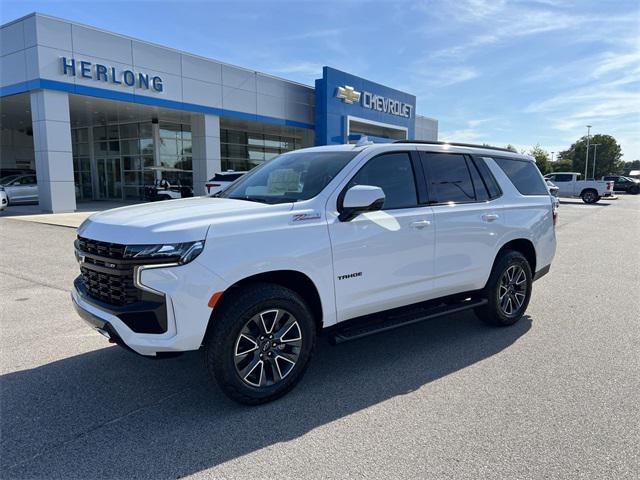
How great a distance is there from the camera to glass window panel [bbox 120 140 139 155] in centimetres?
2722

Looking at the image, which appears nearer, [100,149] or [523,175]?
[523,175]

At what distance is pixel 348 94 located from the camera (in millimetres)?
29188

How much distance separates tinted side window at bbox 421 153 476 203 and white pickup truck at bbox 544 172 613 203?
1224 inches

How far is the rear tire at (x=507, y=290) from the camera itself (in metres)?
5.13

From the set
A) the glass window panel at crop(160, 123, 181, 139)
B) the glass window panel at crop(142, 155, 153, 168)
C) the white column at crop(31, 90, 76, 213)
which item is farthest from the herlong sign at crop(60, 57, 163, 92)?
the glass window panel at crop(142, 155, 153, 168)

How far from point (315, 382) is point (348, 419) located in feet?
2.12

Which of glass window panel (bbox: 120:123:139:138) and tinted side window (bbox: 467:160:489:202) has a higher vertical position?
glass window panel (bbox: 120:123:139:138)

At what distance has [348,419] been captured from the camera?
3.32m

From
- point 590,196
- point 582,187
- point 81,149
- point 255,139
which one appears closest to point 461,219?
point 255,139

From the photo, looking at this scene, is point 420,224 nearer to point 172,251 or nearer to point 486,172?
point 486,172

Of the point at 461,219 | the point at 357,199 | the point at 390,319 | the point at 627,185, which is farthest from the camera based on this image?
the point at 627,185

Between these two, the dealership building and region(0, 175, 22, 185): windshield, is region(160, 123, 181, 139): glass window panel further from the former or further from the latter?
region(0, 175, 22, 185): windshield

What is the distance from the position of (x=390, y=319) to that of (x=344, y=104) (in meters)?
26.9

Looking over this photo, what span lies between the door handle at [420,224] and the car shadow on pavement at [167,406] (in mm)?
1236
